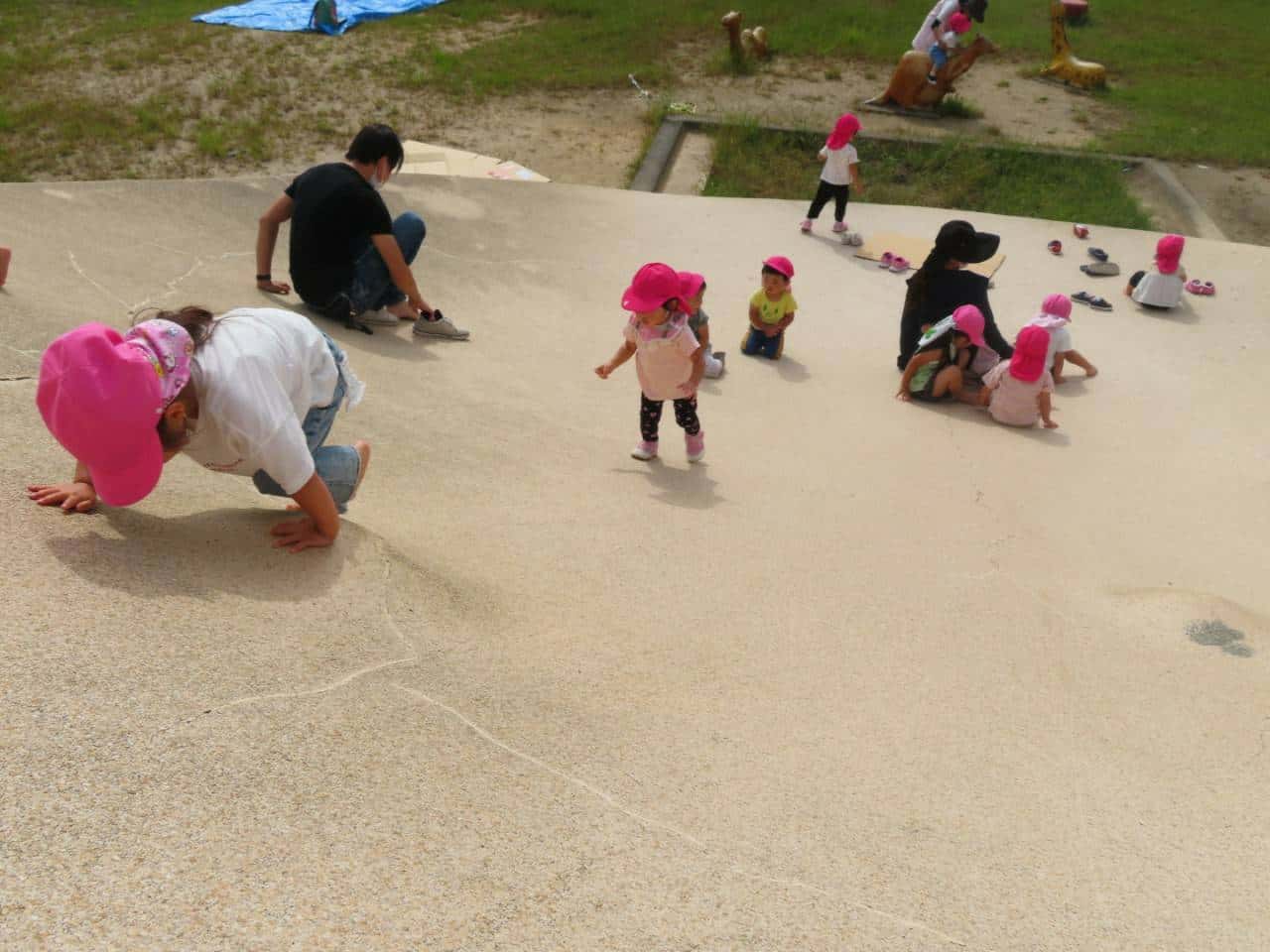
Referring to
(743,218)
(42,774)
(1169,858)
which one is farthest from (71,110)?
(1169,858)

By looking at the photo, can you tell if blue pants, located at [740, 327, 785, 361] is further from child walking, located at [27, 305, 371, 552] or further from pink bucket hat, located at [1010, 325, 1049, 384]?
child walking, located at [27, 305, 371, 552]

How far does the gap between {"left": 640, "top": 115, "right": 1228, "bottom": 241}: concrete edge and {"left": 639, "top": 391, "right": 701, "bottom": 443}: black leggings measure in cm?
558

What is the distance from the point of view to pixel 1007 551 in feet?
14.2

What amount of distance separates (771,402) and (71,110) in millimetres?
7738

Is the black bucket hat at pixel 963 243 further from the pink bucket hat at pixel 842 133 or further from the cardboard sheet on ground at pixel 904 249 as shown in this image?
the pink bucket hat at pixel 842 133

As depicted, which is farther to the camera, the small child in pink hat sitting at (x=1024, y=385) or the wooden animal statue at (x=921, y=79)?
the wooden animal statue at (x=921, y=79)

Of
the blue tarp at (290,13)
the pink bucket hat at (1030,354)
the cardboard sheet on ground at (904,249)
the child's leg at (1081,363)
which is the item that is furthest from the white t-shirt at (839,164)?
the blue tarp at (290,13)

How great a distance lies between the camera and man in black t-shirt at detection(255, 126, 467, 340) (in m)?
5.74

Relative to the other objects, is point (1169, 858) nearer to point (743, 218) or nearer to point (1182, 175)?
point (743, 218)

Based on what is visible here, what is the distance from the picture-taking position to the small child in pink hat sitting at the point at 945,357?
6.07 metres

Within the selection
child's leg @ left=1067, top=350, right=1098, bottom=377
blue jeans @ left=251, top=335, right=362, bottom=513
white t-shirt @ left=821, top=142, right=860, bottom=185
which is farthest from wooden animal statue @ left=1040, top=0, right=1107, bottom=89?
blue jeans @ left=251, top=335, right=362, bottom=513

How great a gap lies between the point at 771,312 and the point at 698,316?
0.89 metres

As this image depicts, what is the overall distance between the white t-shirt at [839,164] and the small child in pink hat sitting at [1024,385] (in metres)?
3.17

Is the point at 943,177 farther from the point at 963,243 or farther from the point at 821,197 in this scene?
the point at 963,243
